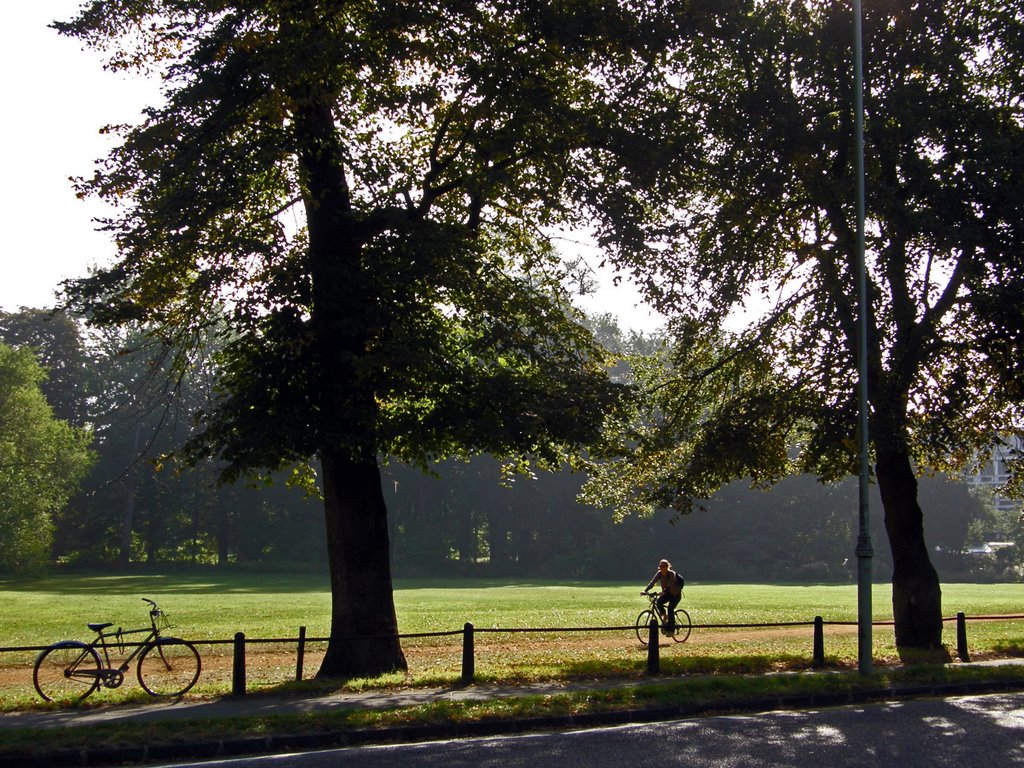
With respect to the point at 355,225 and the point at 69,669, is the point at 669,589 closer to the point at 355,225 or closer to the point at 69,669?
the point at 355,225

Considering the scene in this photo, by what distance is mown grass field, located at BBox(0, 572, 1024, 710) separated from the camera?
17359 mm

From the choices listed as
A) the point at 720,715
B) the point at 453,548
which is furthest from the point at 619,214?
the point at 453,548

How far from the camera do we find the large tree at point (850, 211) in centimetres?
1655

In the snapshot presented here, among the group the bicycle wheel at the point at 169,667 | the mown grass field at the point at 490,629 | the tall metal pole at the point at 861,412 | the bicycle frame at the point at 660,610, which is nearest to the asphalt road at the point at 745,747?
the tall metal pole at the point at 861,412

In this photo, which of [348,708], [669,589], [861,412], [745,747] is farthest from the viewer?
[669,589]

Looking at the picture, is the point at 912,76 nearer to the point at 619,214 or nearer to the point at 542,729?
the point at 619,214

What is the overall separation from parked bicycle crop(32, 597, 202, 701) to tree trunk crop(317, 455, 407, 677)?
2292mm

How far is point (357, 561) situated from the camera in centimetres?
1680

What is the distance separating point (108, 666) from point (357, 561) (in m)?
4.07

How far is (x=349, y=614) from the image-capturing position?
54.9 ft

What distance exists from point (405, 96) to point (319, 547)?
70475mm

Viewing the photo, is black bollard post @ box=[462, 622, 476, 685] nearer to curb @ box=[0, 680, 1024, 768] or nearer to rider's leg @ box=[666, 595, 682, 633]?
curb @ box=[0, 680, 1024, 768]

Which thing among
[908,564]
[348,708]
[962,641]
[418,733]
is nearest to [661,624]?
[908,564]

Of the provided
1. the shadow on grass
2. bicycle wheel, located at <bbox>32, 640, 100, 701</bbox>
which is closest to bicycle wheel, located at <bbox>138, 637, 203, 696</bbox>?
bicycle wheel, located at <bbox>32, 640, 100, 701</bbox>
